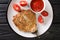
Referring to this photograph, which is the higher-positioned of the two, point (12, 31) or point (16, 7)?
point (16, 7)

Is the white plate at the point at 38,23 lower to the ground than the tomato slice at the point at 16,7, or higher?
lower

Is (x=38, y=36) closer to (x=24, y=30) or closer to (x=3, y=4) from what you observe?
(x=24, y=30)

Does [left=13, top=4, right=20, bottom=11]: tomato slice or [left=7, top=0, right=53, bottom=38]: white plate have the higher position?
[left=13, top=4, right=20, bottom=11]: tomato slice

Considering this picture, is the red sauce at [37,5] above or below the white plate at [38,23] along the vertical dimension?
above

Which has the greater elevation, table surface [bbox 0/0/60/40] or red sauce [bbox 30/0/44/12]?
red sauce [bbox 30/0/44/12]

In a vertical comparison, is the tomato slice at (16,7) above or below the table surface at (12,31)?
above

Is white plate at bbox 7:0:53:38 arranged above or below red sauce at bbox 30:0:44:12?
below

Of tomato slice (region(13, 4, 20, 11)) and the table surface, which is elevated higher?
tomato slice (region(13, 4, 20, 11))

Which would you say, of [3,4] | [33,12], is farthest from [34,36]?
[3,4]
